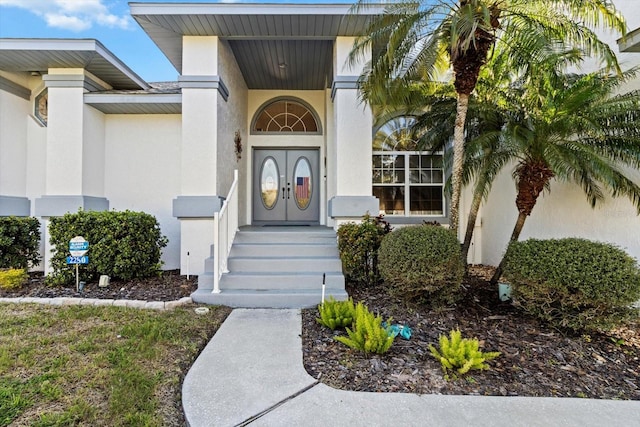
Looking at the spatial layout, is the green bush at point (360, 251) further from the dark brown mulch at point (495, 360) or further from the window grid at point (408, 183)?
the window grid at point (408, 183)

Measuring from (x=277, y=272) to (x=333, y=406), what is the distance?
3.21 meters

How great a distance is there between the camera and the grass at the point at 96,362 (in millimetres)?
2494

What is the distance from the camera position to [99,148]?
741 cm

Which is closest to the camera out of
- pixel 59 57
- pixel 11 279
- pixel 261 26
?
pixel 11 279

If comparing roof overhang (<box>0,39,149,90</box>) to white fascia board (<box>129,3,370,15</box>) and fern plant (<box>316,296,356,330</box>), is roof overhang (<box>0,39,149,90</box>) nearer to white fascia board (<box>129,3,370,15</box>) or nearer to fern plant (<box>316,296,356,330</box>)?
white fascia board (<box>129,3,370,15</box>)

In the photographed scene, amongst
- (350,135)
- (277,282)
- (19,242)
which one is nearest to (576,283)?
(277,282)

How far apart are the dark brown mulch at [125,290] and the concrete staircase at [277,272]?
627 mm

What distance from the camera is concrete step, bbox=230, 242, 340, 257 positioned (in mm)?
6031

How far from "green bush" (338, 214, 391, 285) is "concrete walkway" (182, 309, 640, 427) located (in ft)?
8.69

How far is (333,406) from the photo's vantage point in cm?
261

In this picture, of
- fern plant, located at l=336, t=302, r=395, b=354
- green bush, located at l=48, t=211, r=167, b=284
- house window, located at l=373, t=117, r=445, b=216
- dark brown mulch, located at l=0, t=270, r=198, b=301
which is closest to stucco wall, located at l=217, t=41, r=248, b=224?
green bush, located at l=48, t=211, r=167, b=284

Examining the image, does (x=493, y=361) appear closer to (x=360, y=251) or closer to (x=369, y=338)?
(x=369, y=338)

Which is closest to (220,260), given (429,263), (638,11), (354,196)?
(354,196)

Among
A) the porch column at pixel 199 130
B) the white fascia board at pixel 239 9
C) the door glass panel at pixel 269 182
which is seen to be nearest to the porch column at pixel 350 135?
the white fascia board at pixel 239 9
